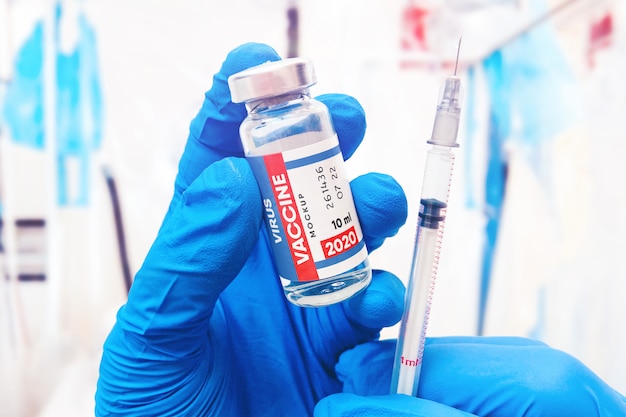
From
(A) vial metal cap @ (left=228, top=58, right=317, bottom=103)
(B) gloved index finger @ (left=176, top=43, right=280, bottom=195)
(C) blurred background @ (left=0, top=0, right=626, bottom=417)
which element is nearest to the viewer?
(A) vial metal cap @ (left=228, top=58, right=317, bottom=103)

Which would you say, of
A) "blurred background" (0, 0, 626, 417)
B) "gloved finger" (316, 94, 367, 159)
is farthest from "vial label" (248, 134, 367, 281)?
"blurred background" (0, 0, 626, 417)

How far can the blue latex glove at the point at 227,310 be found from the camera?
411mm

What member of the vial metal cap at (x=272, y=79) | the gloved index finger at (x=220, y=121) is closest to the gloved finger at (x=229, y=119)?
the gloved index finger at (x=220, y=121)

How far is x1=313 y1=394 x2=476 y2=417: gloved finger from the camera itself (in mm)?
428

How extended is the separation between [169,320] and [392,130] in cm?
70

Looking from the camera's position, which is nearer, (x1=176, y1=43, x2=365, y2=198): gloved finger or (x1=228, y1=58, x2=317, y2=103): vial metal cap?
(x1=228, y1=58, x2=317, y2=103): vial metal cap

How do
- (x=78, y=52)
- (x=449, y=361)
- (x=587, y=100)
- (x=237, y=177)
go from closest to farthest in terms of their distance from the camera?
(x=237, y=177), (x=449, y=361), (x=587, y=100), (x=78, y=52)

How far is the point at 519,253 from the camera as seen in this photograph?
0.96 m

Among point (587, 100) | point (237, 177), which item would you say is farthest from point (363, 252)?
point (587, 100)

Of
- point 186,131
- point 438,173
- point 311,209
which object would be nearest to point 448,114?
point 438,173

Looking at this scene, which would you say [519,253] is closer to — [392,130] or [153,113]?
[392,130]

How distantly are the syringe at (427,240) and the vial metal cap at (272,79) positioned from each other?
14 cm

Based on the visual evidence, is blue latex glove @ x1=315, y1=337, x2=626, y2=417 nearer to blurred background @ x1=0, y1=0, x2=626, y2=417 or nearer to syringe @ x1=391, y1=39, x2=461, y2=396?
syringe @ x1=391, y1=39, x2=461, y2=396

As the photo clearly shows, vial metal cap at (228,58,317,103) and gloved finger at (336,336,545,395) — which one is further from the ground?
vial metal cap at (228,58,317,103)
